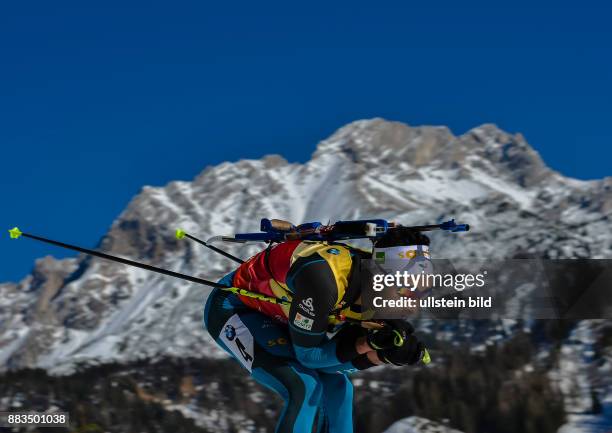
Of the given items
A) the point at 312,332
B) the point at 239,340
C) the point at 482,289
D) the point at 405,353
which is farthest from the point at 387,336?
the point at 239,340

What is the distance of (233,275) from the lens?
26.2 feet

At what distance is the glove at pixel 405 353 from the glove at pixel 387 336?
6 centimetres

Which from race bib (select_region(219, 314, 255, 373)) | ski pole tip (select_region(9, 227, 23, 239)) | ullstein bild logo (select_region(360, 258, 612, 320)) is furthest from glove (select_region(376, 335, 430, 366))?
ski pole tip (select_region(9, 227, 23, 239))

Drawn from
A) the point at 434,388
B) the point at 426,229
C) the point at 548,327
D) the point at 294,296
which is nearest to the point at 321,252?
the point at 294,296

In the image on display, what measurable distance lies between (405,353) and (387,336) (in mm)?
225

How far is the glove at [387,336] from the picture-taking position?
21.9 feet

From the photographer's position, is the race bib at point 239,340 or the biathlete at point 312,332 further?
the race bib at point 239,340

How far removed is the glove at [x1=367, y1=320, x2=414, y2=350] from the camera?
669 cm

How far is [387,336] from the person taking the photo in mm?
6734

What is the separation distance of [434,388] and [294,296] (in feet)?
20.8

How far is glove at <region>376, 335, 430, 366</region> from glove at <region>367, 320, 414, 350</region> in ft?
0.19

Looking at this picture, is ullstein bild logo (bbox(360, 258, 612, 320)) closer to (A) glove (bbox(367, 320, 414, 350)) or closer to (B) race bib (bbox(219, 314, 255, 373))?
(A) glove (bbox(367, 320, 414, 350))

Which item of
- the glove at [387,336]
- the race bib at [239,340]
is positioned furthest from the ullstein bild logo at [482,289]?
the race bib at [239,340]

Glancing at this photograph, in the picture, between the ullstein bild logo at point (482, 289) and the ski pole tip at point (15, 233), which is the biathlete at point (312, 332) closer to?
the ullstein bild logo at point (482, 289)
